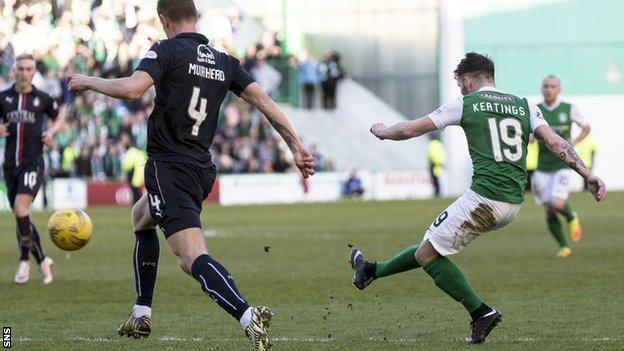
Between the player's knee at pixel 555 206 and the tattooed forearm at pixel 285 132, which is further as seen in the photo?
the player's knee at pixel 555 206

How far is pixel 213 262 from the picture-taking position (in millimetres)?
7941

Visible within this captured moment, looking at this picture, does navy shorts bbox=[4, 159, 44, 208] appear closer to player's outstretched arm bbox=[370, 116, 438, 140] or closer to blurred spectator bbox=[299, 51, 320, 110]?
player's outstretched arm bbox=[370, 116, 438, 140]

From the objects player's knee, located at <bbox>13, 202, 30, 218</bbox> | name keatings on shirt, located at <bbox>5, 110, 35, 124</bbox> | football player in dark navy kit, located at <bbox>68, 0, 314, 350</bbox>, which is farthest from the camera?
name keatings on shirt, located at <bbox>5, 110, 35, 124</bbox>

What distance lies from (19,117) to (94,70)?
77.5 ft

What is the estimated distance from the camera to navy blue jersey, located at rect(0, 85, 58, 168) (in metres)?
13.9

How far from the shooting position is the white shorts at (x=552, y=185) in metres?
17.2

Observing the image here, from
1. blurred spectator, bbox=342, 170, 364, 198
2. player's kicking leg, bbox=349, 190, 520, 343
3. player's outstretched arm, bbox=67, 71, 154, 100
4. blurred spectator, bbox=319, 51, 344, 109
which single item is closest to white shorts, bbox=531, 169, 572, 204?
player's kicking leg, bbox=349, 190, 520, 343

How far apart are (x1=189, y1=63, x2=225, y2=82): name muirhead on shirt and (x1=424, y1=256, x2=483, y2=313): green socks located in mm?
2176

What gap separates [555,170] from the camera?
685 inches

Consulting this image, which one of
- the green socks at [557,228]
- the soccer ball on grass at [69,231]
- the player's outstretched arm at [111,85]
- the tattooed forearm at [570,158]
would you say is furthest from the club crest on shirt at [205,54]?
the green socks at [557,228]

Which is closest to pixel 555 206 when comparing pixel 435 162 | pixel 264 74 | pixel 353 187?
pixel 353 187

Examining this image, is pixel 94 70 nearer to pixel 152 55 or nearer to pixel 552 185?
pixel 552 185

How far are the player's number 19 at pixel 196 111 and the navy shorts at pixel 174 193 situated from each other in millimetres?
250

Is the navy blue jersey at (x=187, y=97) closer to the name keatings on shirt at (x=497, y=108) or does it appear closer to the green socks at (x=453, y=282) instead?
the name keatings on shirt at (x=497, y=108)
